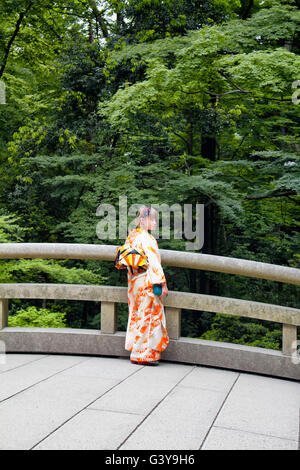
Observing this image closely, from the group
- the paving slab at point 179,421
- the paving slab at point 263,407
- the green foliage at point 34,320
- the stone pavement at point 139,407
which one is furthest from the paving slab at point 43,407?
the green foliage at point 34,320

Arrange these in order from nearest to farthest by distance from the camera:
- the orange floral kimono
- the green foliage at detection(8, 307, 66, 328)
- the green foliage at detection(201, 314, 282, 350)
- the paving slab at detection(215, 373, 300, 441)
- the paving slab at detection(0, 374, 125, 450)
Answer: the paving slab at detection(0, 374, 125, 450) → the paving slab at detection(215, 373, 300, 441) → the orange floral kimono → the green foliage at detection(8, 307, 66, 328) → the green foliage at detection(201, 314, 282, 350)

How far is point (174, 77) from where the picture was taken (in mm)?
8883

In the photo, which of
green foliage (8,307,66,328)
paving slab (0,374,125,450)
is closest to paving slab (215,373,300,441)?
paving slab (0,374,125,450)

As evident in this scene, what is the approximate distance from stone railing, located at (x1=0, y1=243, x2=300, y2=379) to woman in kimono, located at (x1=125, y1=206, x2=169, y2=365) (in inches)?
3.9

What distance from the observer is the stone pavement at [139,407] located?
8.05ft

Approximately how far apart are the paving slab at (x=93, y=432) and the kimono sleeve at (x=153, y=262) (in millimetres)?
1402

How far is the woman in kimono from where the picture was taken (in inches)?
157

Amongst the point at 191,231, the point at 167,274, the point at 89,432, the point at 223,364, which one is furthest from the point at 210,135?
the point at 89,432

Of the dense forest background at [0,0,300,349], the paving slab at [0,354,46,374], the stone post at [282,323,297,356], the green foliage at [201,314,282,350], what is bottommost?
the green foliage at [201,314,282,350]

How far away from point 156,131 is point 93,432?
9.46 metres

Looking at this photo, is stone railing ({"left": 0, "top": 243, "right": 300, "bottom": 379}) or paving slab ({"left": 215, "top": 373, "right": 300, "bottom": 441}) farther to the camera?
stone railing ({"left": 0, "top": 243, "right": 300, "bottom": 379})

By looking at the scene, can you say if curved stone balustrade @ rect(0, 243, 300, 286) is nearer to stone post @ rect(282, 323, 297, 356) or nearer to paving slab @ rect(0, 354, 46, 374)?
stone post @ rect(282, 323, 297, 356)
